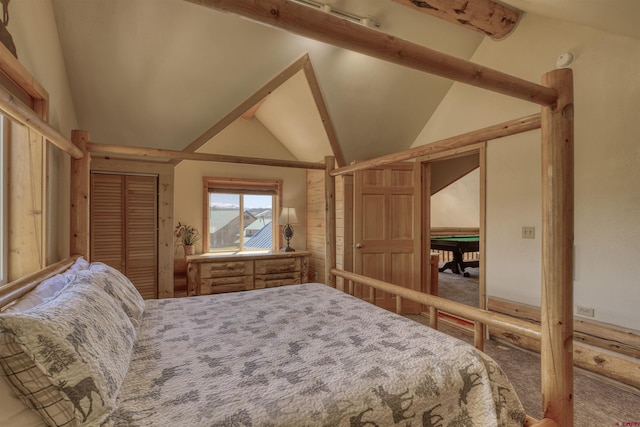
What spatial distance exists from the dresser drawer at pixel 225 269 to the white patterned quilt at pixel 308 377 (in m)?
2.50

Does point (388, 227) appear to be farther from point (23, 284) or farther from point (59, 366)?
point (59, 366)

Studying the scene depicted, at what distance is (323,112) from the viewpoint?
3.71 meters

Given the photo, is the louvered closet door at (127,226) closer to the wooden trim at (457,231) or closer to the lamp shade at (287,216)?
the lamp shade at (287,216)

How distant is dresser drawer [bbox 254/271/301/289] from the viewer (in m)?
4.40

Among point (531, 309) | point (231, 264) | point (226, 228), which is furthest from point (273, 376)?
point (226, 228)

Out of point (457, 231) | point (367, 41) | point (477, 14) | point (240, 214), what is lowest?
point (457, 231)

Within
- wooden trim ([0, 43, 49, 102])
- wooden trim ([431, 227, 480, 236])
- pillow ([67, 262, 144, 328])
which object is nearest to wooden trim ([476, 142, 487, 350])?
pillow ([67, 262, 144, 328])

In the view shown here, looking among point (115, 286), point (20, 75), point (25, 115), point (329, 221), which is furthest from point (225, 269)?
point (25, 115)

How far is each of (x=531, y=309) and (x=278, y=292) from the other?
7.39 ft

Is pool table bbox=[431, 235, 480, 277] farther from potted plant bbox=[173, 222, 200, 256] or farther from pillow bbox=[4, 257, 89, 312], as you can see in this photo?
pillow bbox=[4, 257, 89, 312]

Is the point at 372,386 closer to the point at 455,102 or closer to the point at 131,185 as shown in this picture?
the point at 455,102

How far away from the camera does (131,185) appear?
374 centimetres

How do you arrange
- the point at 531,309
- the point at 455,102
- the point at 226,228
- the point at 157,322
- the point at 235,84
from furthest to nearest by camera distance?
the point at 226,228, the point at 455,102, the point at 235,84, the point at 531,309, the point at 157,322

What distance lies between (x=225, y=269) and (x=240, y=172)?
1.56m
